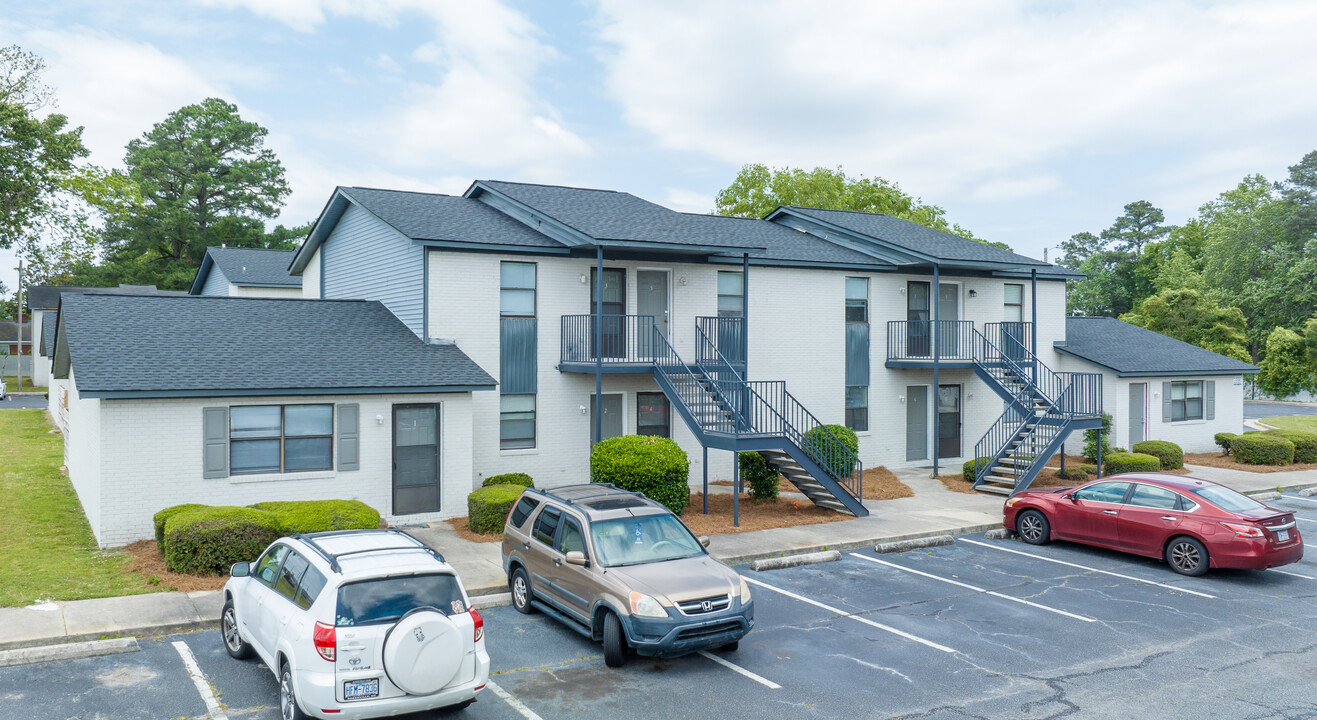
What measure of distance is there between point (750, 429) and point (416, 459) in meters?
6.79

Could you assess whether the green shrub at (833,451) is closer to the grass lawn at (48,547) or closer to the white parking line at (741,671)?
the white parking line at (741,671)

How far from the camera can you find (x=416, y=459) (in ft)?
58.0

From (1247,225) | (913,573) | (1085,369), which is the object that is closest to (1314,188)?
(1247,225)

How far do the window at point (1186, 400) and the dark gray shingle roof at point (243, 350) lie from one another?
76.6ft

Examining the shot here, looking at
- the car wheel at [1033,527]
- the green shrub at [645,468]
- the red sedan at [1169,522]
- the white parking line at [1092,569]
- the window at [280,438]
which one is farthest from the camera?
the green shrub at [645,468]

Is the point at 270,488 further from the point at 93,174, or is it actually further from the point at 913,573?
the point at 93,174

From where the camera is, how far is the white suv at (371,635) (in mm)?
7441

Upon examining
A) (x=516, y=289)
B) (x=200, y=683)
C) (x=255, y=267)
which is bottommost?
(x=200, y=683)

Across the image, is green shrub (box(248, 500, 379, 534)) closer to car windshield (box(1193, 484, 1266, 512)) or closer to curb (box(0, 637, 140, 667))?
curb (box(0, 637, 140, 667))

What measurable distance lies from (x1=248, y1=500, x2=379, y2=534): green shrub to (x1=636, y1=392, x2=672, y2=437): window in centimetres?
808

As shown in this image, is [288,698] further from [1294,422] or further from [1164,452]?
[1294,422]

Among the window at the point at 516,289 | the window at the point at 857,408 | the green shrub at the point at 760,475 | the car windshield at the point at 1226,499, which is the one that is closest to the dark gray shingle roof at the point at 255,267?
the window at the point at 516,289

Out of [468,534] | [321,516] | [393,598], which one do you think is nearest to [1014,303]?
[468,534]

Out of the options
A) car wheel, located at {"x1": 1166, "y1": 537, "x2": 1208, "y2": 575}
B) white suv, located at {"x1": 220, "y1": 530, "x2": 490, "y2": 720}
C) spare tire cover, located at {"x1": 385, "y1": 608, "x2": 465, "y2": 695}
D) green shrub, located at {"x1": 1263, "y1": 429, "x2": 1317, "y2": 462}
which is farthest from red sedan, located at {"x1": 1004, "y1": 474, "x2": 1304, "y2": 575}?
green shrub, located at {"x1": 1263, "y1": 429, "x2": 1317, "y2": 462}
